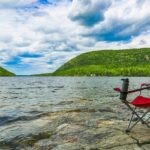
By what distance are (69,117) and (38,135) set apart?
3.69 metres

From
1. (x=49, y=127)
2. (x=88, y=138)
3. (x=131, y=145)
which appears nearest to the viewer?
(x=131, y=145)

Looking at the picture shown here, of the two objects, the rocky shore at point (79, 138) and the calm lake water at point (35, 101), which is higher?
the rocky shore at point (79, 138)

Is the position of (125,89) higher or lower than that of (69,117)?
higher

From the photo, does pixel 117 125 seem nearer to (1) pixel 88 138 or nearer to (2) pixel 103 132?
(2) pixel 103 132

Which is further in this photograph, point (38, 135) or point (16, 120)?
point (16, 120)

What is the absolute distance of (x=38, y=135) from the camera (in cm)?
1146

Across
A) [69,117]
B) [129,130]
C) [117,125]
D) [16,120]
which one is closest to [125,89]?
[129,130]

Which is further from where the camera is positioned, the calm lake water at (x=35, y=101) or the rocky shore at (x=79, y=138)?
the calm lake water at (x=35, y=101)

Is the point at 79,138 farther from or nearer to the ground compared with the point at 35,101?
farther from the ground

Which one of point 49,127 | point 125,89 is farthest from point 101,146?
point 49,127

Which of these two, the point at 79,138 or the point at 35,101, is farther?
the point at 35,101

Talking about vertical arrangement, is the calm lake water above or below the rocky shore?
below

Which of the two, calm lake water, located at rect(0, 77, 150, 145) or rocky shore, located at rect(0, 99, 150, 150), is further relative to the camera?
calm lake water, located at rect(0, 77, 150, 145)

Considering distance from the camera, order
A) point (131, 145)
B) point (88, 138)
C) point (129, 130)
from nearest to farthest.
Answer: point (131, 145), point (88, 138), point (129, 130)
